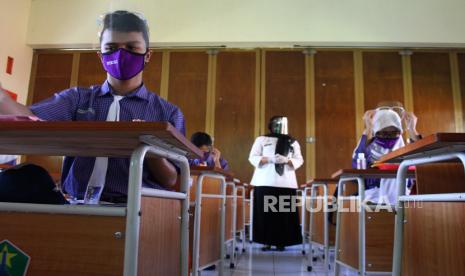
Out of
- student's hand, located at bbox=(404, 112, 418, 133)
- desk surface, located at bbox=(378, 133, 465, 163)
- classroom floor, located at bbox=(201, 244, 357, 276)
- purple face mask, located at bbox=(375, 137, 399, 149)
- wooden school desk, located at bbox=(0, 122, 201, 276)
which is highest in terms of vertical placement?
student's hand, located at bbox=(404, 112, 418, 133)

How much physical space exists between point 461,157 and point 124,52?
3.93 ft

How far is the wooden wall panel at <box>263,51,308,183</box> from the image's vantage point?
267 inches

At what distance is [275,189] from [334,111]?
108 inches

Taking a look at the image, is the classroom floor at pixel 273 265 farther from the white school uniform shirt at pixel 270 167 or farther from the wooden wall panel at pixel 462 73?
the wooden wall panel at pixel 462 73

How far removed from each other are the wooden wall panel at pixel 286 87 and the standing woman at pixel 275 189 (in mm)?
2257

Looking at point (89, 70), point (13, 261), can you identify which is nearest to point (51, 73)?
point (89, 70)

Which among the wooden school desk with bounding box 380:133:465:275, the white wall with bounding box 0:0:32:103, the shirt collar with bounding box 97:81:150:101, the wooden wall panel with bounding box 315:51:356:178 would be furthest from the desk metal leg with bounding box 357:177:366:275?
the white wall with bounding box 0:0:32:103

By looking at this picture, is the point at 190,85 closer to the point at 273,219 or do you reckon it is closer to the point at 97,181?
the point at 273,219

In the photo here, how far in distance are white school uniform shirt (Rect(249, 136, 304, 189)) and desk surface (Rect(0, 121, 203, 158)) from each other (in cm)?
320

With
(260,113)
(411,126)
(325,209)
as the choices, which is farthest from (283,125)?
(260,113)

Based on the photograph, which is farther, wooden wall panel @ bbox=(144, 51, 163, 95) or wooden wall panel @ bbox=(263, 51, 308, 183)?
wooden wall panel @ bbox=(144, 51, 163, 95)

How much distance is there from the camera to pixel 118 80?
162 centimetres

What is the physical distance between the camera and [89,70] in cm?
721

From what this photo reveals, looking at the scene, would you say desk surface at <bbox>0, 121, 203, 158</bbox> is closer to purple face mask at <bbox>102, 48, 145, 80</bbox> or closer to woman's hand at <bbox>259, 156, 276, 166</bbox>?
purple face mask at <bbox>102, 48, 145, 80</bbox>
